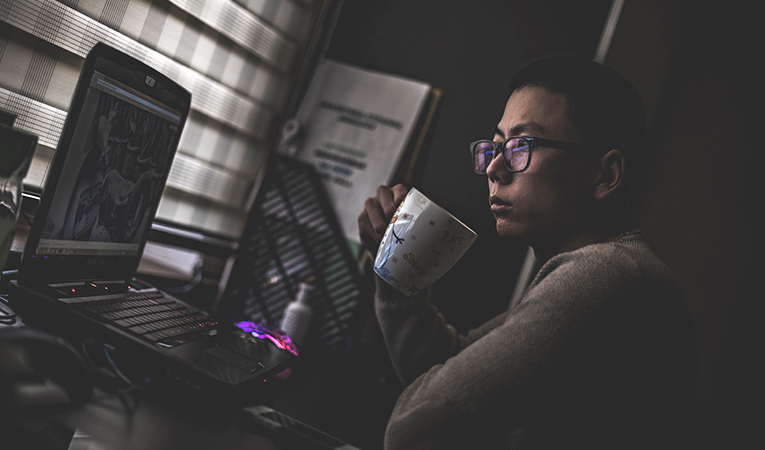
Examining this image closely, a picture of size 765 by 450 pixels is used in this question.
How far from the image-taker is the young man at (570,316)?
54cm

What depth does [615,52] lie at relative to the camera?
1.35m

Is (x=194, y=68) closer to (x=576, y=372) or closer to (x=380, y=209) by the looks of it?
(x=380, y=209)

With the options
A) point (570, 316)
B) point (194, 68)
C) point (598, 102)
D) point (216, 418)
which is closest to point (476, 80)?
point (598, 102)

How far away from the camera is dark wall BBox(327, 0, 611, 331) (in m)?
1.33

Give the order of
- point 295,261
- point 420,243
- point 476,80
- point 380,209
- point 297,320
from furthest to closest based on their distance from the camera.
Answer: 1. point 476,80
2. point 295,261
3. point 297,320
4. point 380,209
5. point 420,243

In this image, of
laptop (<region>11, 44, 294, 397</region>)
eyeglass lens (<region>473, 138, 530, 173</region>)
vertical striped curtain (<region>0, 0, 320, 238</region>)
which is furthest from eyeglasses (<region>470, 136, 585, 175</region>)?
vertical striped curtain (<region>0, 0, 320, 238</region>)

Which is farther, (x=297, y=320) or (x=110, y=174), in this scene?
(x=297, y=320)

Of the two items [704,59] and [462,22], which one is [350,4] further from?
[704,59]

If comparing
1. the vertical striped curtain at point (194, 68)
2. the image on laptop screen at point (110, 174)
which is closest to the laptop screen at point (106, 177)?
the image on laptop screen at point (110, 174)

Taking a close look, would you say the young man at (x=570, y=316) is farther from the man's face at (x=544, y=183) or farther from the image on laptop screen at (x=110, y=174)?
the image on laptop screen at (x=110, y=174)

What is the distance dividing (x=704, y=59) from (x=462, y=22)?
1115 millimetres

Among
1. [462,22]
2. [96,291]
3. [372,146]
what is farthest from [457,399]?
[462,22]

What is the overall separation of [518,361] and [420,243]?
0.70ft

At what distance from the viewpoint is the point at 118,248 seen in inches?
31.5
